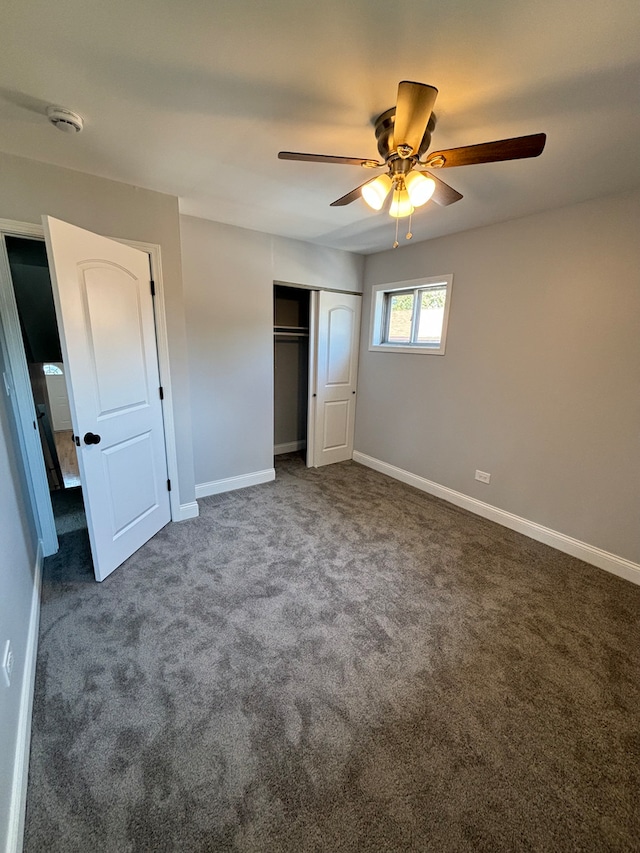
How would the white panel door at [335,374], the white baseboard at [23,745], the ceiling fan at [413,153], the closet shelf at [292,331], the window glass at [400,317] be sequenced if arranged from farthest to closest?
1. the closet shelf at [292,331]
2. the white panel door at [335,374]
3. the window glass at [400,317]
4. the ceiling fan at [413,153]
5. the white baseboard at [23,745]

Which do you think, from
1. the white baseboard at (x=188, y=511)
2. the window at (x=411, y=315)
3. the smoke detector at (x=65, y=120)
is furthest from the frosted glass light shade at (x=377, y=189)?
Answer: the white baseboard at (x=188, y=511)

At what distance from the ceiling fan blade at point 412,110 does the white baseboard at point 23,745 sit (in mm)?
2597

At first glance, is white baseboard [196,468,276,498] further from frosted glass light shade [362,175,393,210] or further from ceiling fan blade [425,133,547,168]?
ceiling fan blade [425,133,547,168]

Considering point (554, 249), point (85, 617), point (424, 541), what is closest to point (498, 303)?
point (554, 249)

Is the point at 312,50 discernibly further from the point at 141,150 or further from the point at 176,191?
the point at 176,191

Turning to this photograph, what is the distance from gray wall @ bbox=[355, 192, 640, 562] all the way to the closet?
139 centimetres

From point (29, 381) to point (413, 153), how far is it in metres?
2.51

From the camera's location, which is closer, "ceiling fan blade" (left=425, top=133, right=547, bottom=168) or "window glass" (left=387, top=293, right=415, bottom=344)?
"ceiling fan blade" (left=425, top=133, right=547, bottom=168)

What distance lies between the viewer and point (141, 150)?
185cm

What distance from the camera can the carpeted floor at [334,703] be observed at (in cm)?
111

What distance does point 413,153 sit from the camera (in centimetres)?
144

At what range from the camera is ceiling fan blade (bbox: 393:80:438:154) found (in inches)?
43.6

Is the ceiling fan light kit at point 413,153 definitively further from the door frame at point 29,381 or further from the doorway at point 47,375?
the doorway at point 47,375

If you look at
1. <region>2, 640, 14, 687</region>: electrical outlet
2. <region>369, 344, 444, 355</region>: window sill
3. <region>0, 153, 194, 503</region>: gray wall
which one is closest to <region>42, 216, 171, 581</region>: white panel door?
<region>0, 153, 194, 503</region>: gray wall
